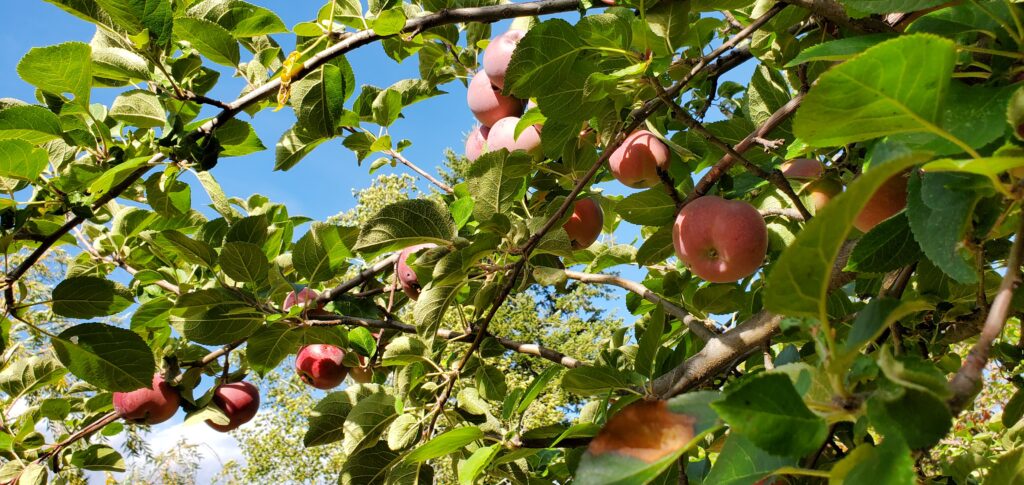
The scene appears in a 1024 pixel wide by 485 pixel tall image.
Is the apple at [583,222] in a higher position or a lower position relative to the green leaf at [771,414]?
higher

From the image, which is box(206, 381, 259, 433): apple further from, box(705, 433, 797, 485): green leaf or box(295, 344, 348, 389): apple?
box(705, 433, 797, 485): green leaf

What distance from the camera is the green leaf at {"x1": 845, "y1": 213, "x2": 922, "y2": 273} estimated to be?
0.68m

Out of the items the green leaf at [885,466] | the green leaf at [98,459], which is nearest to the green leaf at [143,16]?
the green leaf at [885,466]

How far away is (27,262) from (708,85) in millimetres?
1289

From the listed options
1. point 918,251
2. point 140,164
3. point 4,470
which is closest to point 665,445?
point 918,251

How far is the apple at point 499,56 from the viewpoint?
131cm

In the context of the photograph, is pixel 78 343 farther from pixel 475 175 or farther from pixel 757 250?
pixel 757 250

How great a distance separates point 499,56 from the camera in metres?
1.31

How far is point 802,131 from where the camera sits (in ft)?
1.53

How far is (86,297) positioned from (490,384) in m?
0.78

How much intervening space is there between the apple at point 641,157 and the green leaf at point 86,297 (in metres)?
0.91

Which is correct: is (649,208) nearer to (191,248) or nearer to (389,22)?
(389,22)

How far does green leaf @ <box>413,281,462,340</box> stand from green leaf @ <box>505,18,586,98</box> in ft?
1.05

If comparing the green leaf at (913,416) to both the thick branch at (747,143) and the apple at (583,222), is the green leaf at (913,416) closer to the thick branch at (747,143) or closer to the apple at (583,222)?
the thick branch at (747,143)
